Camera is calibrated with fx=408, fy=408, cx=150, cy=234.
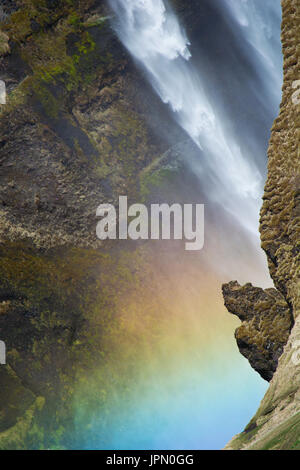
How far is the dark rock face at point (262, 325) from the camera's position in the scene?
7.21 meters

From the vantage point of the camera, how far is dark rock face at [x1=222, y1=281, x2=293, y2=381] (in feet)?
23.7

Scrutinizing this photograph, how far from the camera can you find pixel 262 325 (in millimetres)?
7430

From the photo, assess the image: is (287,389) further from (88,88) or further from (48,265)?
(88,88)

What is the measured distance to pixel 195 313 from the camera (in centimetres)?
2116

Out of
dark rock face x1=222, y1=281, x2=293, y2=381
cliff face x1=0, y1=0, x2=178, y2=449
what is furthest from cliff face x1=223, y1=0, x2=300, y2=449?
cliff face x1=0, y1=0, x2=178, y2=449

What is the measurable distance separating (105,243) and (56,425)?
27.9 ft

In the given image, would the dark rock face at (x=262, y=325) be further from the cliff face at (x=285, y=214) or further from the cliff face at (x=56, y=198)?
the cliff face at (x=56, y=198)

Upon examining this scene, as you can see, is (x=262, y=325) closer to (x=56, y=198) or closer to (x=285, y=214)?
(x=285, y=214)

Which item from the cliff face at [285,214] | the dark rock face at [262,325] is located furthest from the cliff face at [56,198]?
the dark rock face at [262,325]

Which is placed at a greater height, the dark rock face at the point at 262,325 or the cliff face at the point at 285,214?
the cliff face at the point at 285,214

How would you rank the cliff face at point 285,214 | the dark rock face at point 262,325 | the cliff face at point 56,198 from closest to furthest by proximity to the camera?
1. the cliff face at point 285,214
2. the dark rock face at point 262,325
3. the cliff face at point 56,198

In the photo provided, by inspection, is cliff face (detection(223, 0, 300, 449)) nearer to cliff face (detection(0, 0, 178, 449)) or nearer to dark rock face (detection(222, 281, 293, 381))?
dark rock face (detection(222, 281, 293, 381))

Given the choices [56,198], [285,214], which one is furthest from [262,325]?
[56,198]

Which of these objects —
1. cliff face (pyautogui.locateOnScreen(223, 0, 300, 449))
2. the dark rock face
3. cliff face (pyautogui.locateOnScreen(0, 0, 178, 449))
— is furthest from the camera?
cliff face (pyautogui.locateOnScreen(0, 0, 178, 449))
